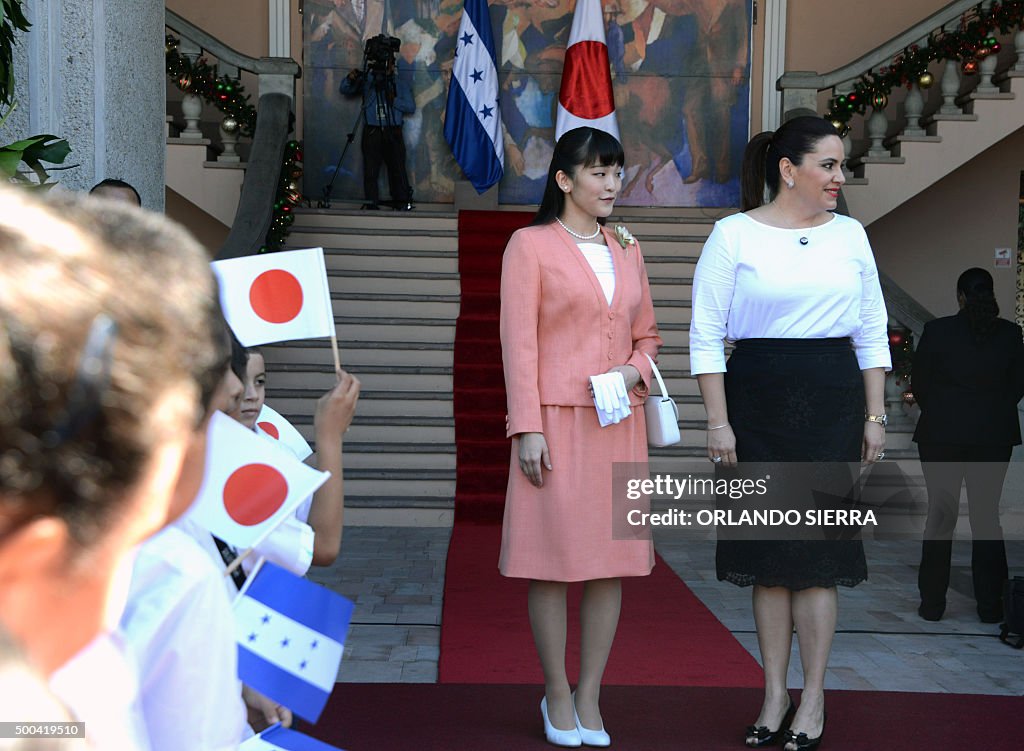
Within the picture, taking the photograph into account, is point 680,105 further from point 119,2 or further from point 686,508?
point 119,2

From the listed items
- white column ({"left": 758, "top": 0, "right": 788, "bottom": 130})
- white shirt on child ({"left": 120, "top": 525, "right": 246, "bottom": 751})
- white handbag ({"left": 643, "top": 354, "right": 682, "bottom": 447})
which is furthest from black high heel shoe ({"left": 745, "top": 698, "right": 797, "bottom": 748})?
white column ({"left": 758, "top": 0, "right": 788, "bottom": 130})

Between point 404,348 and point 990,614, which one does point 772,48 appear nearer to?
point 404,348

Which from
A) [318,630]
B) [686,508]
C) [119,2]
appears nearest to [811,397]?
[318,630]

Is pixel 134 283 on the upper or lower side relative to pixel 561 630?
upper

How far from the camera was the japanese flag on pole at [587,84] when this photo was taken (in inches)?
473

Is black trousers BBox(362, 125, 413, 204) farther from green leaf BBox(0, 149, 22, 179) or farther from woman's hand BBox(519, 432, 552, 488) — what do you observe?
green leaf BBox(0, 149, 22, 179)

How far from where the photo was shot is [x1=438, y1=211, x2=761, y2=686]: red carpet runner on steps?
14.9 ft

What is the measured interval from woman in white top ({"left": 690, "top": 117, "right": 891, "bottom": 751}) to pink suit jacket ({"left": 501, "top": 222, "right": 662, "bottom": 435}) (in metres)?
0.27

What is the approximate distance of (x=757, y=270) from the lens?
3.61 m

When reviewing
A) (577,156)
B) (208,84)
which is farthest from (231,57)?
(577,156)

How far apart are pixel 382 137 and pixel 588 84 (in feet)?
6.85

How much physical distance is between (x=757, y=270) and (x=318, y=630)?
2126mm

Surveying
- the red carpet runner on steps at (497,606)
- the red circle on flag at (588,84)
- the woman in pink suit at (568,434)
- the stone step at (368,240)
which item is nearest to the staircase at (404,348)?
the stone step at (368,240)

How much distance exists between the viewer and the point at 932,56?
11031mm
